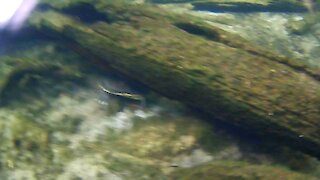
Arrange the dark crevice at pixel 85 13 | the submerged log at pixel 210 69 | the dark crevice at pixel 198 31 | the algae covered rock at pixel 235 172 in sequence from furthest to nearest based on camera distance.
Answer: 1. the dark crevice at pixel 85 13
2. the dark crevice at pixel 198 31
3. the submerged log at pixel 210 69
4. the algae covered rock at pixel 235 172

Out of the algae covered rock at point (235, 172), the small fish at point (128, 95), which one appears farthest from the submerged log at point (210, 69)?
the algae covered rock at point (235, 172)

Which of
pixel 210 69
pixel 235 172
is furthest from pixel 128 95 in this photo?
pixel 235 172

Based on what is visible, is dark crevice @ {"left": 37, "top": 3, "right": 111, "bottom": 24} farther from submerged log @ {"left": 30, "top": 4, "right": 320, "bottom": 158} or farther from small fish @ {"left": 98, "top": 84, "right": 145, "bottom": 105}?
small fish @ {"left": 98, "top": 84, "right": 145, "bottom": 105}

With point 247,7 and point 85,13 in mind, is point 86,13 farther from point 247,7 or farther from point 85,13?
point 247,7

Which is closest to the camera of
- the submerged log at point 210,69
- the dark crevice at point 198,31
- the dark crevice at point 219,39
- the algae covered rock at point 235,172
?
the algae covered rock at point 235,172

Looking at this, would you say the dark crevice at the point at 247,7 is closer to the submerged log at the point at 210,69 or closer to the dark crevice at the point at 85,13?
the submerged log at the point at 210,69

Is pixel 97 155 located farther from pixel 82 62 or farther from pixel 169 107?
pixel 82 62
